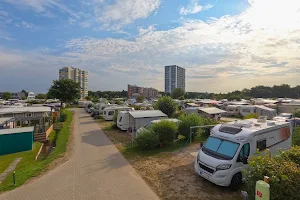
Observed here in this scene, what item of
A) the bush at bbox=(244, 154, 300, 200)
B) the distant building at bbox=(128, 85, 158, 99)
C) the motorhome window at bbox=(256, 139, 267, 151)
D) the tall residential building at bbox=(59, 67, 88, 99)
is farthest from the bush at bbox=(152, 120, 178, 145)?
the distant building at bbox=(128, 85, 158, 99)

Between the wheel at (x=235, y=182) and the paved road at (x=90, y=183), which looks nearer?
the paved road at (x=90, y=183)

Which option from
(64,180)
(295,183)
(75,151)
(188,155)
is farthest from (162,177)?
(75,151)

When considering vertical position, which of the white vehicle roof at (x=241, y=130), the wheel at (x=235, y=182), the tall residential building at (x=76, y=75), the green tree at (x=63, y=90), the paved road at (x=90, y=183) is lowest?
the paved road at (x=90, y=183)

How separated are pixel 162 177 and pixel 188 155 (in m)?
3.27

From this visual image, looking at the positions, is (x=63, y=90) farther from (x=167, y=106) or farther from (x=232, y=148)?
(x=232, y=148)

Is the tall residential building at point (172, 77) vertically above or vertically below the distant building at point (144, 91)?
above

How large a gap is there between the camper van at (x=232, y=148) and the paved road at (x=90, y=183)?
226 centimetres

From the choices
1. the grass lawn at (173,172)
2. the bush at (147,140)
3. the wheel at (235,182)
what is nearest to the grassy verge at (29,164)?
the grass lawn at (173,172)

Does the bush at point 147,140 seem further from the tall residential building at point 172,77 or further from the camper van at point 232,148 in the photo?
the tall residential building at point 172,77

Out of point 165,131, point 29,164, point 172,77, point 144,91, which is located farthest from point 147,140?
point 144,91

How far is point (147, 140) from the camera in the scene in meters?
11.7

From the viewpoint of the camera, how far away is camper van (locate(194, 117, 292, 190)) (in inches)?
262

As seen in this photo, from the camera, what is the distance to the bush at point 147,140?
11.7 m

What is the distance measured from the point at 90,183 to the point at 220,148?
5.25 metres
